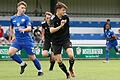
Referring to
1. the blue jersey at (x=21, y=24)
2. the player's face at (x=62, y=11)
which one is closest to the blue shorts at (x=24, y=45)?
the blue jersey at (x=21, y=24)

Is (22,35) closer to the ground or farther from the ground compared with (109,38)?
farther from the ground

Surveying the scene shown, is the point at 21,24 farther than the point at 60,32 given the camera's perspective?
Yes

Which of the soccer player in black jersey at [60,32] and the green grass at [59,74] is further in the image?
the green grass at [59,74]

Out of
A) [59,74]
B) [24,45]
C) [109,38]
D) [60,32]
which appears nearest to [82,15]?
[109,38]

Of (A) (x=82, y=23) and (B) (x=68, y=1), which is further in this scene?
(B) (x=68, y=1)

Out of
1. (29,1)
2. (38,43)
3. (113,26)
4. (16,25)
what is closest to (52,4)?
(29,1)

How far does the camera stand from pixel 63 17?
12320 millimetres

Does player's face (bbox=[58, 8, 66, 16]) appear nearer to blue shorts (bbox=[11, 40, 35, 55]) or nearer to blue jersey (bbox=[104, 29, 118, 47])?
blue shorts (bbox=[11, 40, 35, 55])

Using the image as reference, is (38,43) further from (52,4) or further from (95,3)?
(95,3)

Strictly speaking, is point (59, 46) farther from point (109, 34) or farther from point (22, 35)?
point (109, 34)

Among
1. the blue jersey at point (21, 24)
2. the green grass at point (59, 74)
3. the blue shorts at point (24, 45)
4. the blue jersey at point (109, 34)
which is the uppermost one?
the blue jersey at point (21, 24)

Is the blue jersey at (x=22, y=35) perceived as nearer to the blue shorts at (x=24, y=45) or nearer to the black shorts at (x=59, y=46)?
the blue shorts at (x=24, y=45)

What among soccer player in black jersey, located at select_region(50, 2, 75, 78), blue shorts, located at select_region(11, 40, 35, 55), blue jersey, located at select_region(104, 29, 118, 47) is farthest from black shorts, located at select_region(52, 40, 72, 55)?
blue jersey, located at select_region(104, 29, 118, 47)

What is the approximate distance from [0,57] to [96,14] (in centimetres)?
1300
